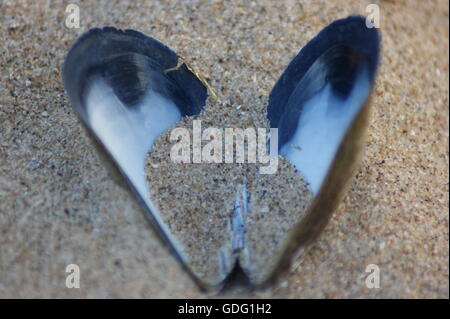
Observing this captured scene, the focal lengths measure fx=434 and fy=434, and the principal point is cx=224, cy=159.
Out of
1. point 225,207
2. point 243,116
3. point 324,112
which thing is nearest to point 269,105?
point 243,116

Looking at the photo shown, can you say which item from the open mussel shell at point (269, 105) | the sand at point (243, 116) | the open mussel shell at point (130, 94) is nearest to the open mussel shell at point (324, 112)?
the open mussel shell at point (269, 105)

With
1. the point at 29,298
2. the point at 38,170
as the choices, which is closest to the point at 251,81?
the point at 38,170

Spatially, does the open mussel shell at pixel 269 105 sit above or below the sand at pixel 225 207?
above

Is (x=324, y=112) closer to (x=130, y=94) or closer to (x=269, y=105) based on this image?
(x=269, y=105)

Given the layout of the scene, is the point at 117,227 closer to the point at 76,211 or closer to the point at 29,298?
the point at 76,211

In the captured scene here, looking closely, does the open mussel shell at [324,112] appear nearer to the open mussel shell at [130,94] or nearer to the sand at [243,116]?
the sand at [243,116]

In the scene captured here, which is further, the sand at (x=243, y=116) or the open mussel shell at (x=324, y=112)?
the sand at (x=243, y=116)

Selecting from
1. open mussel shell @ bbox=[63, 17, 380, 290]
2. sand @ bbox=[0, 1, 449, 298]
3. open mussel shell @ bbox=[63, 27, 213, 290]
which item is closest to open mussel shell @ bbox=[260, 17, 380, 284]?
open mussel shell @ bbox=[63, 17, 380, 290]
